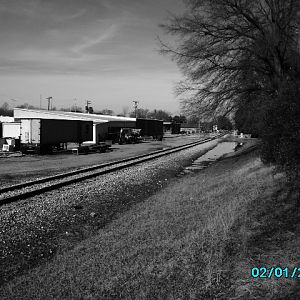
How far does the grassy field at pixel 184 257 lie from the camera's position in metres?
4.26

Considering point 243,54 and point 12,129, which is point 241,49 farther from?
point 12,129

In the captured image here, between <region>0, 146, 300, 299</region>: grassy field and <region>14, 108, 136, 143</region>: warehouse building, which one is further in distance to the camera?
<region>14, 108, 136, 143</region>: warehouse building

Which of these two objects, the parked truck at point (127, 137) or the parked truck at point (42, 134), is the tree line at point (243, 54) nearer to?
the parked truck at point (42, 134)

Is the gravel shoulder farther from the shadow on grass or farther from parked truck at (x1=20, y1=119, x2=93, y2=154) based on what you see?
parked truck at (x1=20, y1=119, x2=93, y2=154)

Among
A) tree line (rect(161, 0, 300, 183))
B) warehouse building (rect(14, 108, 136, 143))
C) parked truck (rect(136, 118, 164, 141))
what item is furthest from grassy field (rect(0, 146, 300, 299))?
parked truck (rect(136, 118, 164, 141))

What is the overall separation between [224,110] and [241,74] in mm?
2524

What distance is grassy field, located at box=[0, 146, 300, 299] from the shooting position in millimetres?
4258
